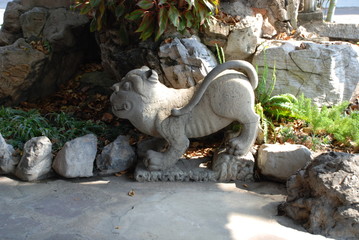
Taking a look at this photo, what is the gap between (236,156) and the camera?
3646mm

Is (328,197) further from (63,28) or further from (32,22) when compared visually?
(32,22)

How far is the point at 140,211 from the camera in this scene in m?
3.04

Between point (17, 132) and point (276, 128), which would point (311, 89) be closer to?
point (276, 128)

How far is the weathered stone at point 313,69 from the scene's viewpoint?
447cm

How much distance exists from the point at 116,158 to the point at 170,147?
631mm

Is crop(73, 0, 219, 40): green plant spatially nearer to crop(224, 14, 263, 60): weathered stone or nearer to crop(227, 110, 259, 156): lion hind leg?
crop(224, 14, 263, 60): weathered stone

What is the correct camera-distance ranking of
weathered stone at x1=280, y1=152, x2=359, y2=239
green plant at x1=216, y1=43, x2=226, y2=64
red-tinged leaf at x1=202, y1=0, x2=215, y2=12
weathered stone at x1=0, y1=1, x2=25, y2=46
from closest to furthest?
1. weathered stone at x1=280, y1=152, x2=359, y2=239
2. red-tinged leaf at x1=202, y1=0, x2=215, y2=12
3. green plant at x1=216, y1=43, x2=226, y2=64
4. weathered stone at x1=0, y1=1, x2=25, y2=46

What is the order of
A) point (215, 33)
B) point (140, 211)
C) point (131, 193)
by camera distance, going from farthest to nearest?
point (215, 33) < point (131, 193) < point (140, 211)

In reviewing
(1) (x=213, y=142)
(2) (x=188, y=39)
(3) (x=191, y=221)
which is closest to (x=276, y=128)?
(1) (x=213, y=142)

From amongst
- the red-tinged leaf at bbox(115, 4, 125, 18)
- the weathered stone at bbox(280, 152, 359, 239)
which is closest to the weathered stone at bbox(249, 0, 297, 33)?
the red-tinged leaf at bbox(115, 4, 125, 18)

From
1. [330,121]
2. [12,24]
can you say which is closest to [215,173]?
[330,121]

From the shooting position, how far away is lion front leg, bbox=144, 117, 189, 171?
352 centimetres

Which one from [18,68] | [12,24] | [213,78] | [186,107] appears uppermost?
[12,24]

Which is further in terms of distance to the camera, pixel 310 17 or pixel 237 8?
pixel 310 17
